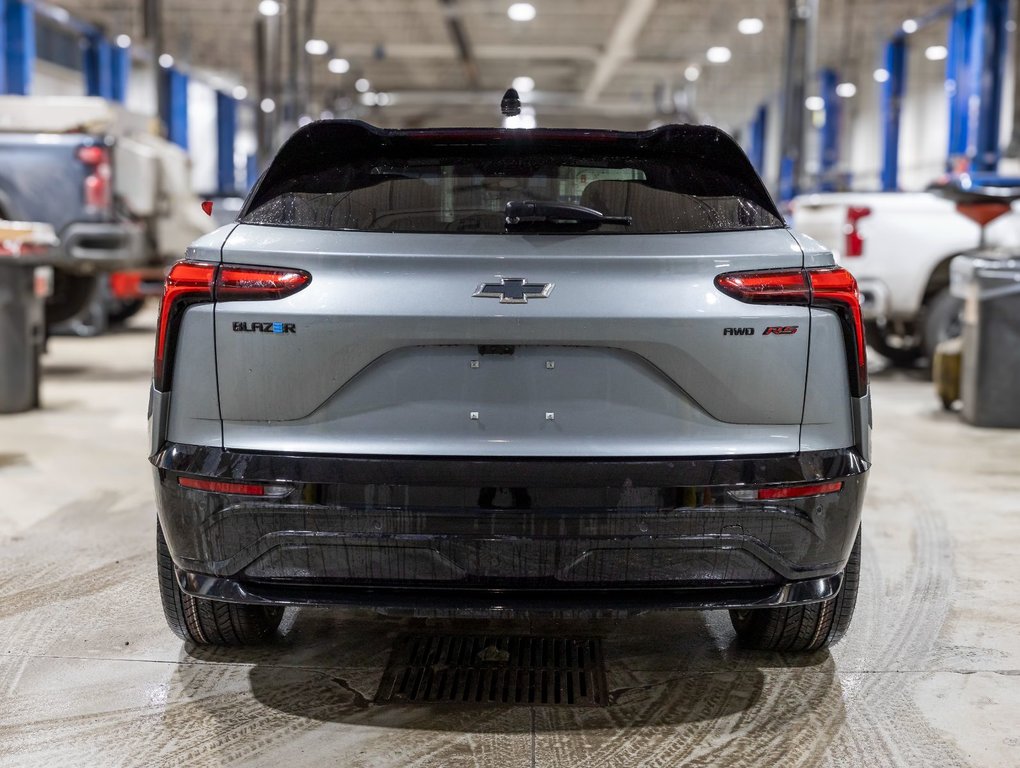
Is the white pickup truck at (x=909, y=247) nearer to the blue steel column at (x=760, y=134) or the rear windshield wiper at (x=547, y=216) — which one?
the rear windshield wiper at (x=547, y=216)

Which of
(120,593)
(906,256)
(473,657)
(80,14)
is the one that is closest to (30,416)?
(120,593)

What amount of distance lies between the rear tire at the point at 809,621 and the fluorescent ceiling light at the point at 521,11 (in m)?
24.6

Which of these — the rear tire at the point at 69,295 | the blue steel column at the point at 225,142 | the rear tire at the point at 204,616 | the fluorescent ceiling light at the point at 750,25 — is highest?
the fluorescent ceiling light at the point at 750,25

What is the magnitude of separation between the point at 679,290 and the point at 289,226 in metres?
0.94

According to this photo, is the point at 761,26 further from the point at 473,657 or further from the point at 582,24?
the point at 473,657

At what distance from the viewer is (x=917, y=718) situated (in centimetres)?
290

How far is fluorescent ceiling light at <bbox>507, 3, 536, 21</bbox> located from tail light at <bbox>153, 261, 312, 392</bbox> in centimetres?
2491

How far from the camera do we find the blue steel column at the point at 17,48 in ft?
69.6

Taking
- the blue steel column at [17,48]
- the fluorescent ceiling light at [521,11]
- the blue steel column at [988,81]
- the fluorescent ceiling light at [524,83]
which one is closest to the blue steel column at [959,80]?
the blue steel column at [988,81]

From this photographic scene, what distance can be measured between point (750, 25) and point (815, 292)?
26910mm

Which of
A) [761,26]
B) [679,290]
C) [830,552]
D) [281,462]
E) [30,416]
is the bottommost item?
[30,416]

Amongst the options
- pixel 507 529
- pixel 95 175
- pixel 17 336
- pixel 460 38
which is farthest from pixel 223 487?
pixel 460 38

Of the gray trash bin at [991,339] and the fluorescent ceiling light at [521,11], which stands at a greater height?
the fluorescent ceiling light at [521,11]

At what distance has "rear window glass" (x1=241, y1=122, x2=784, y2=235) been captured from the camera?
277 centimetres
